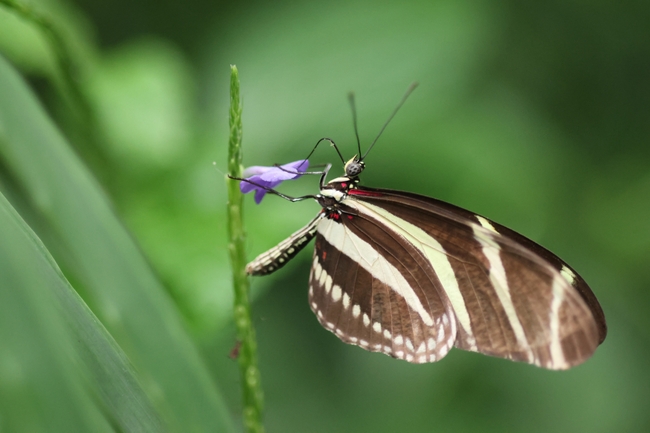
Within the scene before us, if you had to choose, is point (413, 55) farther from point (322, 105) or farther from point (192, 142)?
point (192, 142)

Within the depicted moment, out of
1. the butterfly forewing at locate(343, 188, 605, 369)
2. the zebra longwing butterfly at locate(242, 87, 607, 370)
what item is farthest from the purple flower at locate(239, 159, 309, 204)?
the butterfly forewing at locate(343, 188, 605, 369)

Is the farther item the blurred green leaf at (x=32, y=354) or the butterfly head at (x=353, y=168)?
the butterfly head at (x=353, y=168)

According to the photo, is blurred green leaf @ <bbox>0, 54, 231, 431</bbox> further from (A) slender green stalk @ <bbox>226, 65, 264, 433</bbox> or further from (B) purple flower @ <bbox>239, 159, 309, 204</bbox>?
(B) purple flower @ <bbox>239, 159, 309, 204</bbox>

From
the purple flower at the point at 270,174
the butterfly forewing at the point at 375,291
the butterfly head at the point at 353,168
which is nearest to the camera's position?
the purple flower at the point at 270,174

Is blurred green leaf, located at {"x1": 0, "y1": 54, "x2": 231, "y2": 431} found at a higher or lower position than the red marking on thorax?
lower

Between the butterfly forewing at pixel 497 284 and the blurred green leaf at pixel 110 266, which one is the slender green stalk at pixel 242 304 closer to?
the blurred green leaf at pixel 110 266

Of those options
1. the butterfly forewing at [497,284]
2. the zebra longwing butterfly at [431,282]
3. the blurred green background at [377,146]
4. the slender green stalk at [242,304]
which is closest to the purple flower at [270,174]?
the zebra longwing butterfly at [431,282]

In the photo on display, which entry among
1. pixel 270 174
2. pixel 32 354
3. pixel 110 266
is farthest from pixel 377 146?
pixel 32 354
